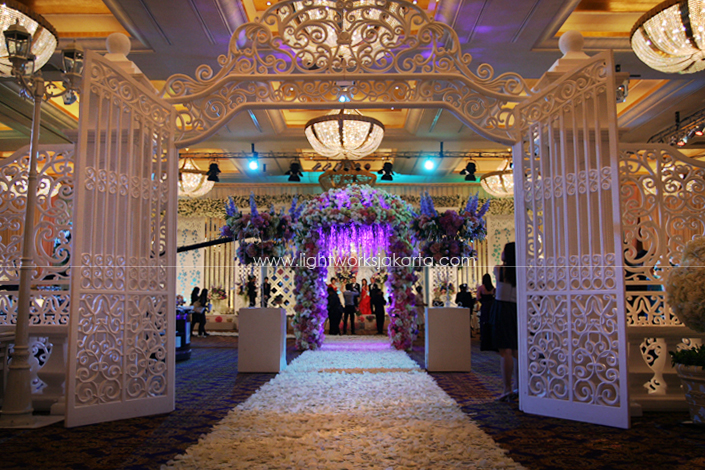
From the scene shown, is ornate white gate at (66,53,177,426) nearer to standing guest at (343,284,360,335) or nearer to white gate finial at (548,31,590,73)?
white gate finial at (548,31,590,73)

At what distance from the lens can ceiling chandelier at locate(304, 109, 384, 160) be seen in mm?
7629

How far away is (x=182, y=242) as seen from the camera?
1498 cm

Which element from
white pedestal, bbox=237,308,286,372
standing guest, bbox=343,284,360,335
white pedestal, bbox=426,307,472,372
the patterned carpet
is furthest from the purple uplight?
the patterned carpet

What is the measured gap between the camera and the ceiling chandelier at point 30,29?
416 cm

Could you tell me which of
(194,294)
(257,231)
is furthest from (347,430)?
(194,294)

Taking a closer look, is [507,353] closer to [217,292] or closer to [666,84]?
[666,84]

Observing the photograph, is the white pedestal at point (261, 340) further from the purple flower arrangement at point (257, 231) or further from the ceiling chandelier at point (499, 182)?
the ceiling chandelier at point (499, 182)

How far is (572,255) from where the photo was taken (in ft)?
13.6

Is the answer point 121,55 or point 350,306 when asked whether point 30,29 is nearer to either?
point 121,55

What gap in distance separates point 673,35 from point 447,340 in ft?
14.0

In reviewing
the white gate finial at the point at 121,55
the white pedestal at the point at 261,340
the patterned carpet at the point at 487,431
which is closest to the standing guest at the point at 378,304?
the white pedestal at the point at 261,340

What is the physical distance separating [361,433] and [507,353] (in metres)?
1.91

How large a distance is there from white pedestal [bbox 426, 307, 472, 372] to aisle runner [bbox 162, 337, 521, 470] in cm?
79

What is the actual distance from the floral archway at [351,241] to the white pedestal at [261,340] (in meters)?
2.27
